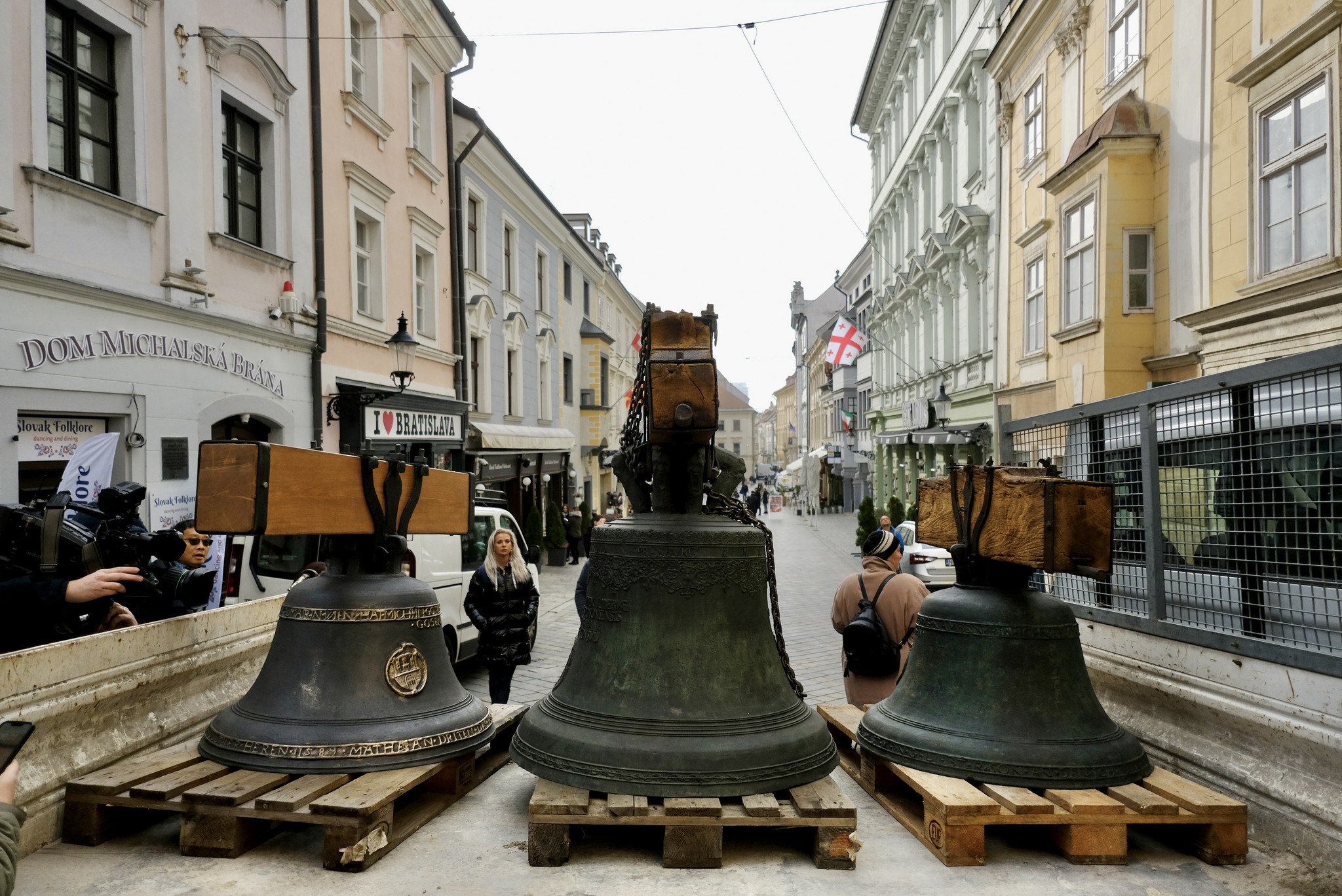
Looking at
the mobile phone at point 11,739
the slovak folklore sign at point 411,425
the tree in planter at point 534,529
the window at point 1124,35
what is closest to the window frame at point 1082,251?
the window at point 1124,35

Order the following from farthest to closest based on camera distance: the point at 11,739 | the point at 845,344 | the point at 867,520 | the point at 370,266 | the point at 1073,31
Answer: the point at 845,344, the point at 867,520, the point at 370,266, the point at 1073,31, the point at 11,739

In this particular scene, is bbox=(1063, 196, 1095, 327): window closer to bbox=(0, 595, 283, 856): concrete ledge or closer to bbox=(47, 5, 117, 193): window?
bbox=(47, 5, 117, 193): window

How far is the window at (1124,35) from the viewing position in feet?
41.2

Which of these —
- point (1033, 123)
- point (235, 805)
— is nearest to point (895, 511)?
point (1033, 123)

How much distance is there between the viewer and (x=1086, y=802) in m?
3.51

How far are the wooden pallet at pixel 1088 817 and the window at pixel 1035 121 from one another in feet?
49.3

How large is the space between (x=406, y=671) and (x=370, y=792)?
2.10 ft

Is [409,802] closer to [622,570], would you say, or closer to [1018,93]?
[622,570]

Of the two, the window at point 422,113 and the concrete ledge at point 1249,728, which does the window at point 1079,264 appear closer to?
the concrete ledge at point 1249,728

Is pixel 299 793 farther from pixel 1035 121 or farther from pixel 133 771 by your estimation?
pixel 1035 121

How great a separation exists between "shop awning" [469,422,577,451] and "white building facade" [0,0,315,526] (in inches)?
291

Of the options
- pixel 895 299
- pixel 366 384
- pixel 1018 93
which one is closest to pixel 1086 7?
pixel 1018 93

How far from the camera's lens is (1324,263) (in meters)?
8.51

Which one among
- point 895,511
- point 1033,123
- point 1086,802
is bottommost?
point 895,511
